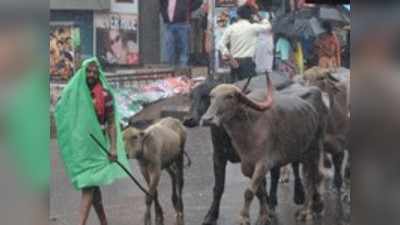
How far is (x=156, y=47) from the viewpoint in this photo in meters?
4.54

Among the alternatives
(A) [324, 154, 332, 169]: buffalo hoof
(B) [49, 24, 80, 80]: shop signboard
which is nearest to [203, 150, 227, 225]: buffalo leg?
(A) [324, 154, 332, 169]: buffalo hoof

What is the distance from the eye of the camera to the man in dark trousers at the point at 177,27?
179 inches

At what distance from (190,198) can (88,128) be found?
99cm

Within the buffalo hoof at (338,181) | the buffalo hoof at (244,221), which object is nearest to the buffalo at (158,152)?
the buffalo hoof at (244,221)

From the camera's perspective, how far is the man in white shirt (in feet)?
15.6

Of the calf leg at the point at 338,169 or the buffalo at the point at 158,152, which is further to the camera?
the calf leg at the point at 338,169

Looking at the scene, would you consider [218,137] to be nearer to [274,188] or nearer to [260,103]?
[260,103]

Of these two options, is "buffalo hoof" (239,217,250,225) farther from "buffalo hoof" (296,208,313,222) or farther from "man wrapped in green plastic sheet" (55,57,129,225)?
"man wrapped in green plastic sheet" (55,57,129,225)

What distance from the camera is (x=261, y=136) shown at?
4855mm

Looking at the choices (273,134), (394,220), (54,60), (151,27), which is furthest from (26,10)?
(273,134)

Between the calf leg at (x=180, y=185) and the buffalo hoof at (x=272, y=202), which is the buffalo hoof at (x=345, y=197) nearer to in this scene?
Answer: the buffalo hoof at (x=272, y=202)

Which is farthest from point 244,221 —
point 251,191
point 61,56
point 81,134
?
point 61,56

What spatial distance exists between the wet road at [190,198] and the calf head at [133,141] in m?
0.07

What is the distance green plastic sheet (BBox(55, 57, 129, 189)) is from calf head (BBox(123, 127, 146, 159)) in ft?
0.20
